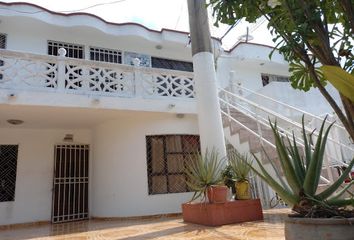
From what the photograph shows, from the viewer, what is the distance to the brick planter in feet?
16.9

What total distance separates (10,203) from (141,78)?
4.76m

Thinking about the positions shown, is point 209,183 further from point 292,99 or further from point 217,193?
point 292,99

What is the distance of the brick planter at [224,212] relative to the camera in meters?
5.16

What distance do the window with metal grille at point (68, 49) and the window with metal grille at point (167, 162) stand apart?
3.82 metres

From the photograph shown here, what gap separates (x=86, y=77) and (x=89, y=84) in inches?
16.6

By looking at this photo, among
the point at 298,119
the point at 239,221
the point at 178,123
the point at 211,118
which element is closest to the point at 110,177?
the point at 178,123

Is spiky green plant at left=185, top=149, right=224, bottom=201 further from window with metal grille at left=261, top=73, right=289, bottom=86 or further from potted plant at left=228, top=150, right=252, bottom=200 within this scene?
window with metal grille at left=261, top=73, right=289, bottom=86

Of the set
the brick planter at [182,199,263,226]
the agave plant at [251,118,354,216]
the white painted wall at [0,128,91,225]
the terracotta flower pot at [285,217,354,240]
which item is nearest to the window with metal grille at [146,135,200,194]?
the brick planter at [182,199,263,226]

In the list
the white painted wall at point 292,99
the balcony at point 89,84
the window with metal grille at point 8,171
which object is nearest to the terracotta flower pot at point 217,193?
the balcony at point 89,84

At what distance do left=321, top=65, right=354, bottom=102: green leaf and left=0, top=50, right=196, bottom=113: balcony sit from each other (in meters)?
6.14

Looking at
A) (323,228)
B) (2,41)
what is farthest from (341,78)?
(2,41)

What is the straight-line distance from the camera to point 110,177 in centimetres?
813

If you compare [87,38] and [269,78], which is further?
[269,78]

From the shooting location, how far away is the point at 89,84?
24.2 feet
